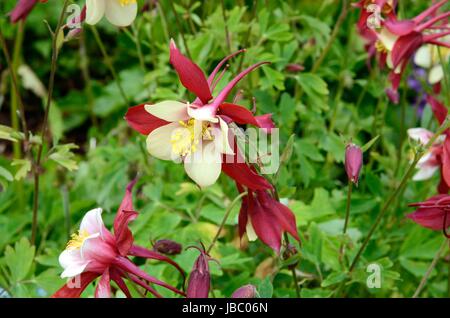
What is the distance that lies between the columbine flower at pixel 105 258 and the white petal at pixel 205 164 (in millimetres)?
95

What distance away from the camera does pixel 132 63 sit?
3137 mm

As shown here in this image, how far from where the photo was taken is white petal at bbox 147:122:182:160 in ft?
3.51

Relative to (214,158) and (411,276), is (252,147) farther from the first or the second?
(411,276)

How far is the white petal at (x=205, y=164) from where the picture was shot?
103 cm

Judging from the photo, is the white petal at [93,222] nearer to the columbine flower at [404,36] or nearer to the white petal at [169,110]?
the white petal at [169,110]

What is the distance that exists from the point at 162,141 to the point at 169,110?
56 millimetres

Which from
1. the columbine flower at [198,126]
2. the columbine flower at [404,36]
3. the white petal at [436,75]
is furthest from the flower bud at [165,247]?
the white petal at [436,75]

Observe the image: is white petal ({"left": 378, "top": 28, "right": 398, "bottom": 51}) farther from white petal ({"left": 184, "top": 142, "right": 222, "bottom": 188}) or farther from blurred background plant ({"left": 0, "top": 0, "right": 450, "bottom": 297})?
white petal ({"left": 184, "top": 142, "right": 222, "bottom": 188})

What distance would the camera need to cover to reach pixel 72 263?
1041 millimetres

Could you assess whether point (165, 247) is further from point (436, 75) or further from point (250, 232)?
point (436, 75)

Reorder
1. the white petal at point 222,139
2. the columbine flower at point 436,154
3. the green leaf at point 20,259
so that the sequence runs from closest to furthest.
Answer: the white petal at point 222,139
the columbine flower at point 436,154
the green leaf at point 20,259

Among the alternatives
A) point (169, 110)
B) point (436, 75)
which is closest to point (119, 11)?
point (169, 110)

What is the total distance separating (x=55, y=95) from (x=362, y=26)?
210 cm
